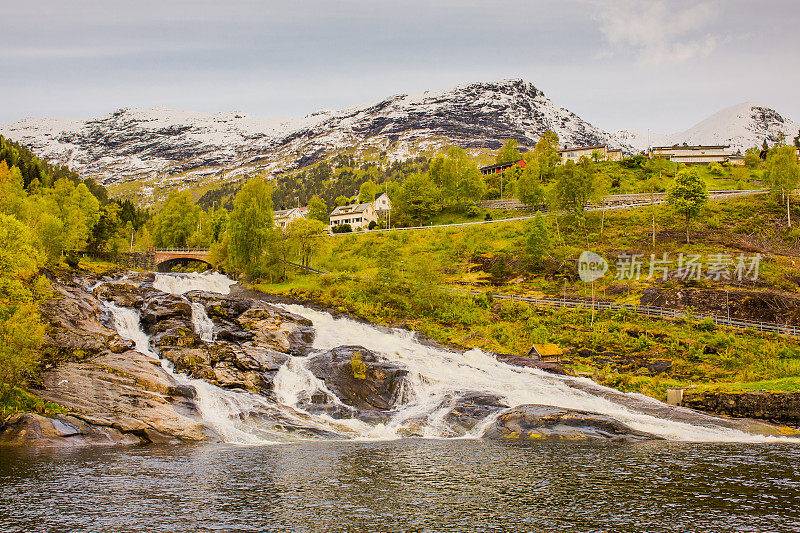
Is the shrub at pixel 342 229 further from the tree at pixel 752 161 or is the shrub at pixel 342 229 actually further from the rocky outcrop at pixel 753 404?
the tree at pixel 752 161

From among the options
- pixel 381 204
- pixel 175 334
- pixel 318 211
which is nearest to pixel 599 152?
pixel 381 204

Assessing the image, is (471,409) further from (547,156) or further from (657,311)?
(547,156)

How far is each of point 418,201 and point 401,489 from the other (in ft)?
365

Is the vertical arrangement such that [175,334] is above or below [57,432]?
above

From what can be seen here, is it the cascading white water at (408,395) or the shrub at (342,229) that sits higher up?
the shrub at (342,229)

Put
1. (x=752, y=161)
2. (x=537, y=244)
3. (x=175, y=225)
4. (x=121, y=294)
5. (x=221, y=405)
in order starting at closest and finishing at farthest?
(x=221, y=405)
(x=121, y=294)
(x=537, y=244)
(x=175, y=225)
(x=752, y=161)

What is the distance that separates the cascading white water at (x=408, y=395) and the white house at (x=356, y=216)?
88.1 m

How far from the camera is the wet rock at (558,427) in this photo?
40.8 metres

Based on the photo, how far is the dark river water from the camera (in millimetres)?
22562

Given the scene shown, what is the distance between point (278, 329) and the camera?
207 feet

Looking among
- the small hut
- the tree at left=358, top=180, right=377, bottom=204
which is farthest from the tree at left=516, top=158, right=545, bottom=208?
the tree at left=358, top=180, right=377, bottom=204

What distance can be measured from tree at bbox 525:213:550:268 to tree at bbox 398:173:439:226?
4550cm

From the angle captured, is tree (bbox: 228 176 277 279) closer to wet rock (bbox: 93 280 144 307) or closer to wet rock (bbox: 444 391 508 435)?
wet rock (bbox: 93 280 144 307)

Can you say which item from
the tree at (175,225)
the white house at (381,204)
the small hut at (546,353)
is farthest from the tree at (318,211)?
the small hut at (546,353)
